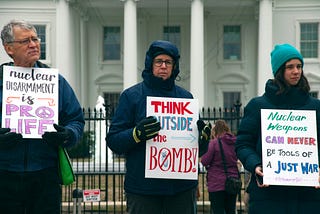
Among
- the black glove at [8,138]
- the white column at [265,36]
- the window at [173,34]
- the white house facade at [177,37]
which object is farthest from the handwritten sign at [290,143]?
the window at [173,34]

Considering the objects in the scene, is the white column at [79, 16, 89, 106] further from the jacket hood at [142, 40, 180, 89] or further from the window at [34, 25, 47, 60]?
the jacket hood at [142, 40, 180, 89]

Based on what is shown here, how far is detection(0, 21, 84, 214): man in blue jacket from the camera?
163 inches

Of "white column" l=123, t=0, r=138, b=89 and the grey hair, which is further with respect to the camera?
"white column" l=123, t=0, r=138, b=89

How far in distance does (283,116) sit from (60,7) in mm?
33291

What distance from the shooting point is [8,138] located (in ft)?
13.2

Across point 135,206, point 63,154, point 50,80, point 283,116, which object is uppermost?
point 50,80

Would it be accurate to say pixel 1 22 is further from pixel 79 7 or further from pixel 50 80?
pixel 50 80

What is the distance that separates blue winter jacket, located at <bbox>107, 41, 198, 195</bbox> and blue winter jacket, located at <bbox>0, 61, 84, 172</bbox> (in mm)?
331

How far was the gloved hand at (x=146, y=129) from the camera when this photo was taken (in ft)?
14.3

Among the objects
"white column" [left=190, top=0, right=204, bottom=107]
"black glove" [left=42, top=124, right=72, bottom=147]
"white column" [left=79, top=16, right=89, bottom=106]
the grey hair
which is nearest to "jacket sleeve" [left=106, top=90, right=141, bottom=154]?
"black glove" [left=42, top=124, right=72, bottom=147]

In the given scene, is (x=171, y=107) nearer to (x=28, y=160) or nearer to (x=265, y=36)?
(x=28, y=160)

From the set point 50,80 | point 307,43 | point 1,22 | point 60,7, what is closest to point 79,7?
point 60,7

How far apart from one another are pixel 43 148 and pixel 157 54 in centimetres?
118

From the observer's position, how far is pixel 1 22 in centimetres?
3866
